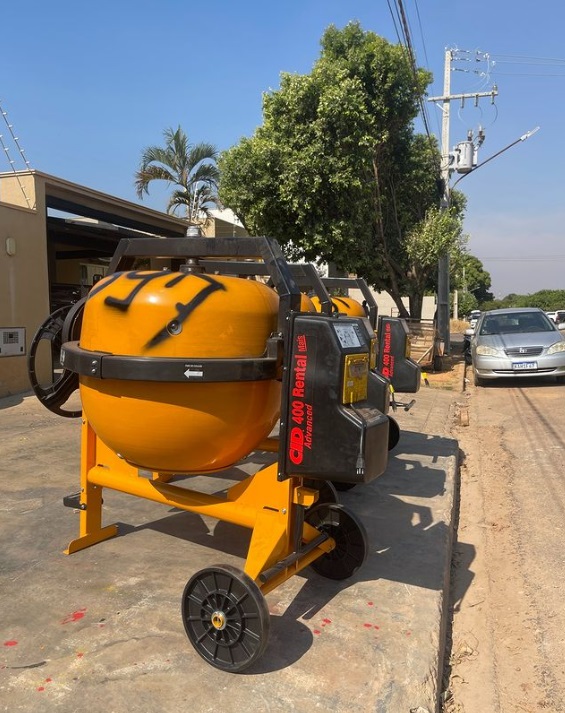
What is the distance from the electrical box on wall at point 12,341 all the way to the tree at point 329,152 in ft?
19.5

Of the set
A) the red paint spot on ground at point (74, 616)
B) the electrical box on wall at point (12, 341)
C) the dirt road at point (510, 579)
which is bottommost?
the dirt road at point (510, 579)

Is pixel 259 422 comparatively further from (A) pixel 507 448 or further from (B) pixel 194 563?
(A) pixel 507 448

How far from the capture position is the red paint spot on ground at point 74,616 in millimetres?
2613

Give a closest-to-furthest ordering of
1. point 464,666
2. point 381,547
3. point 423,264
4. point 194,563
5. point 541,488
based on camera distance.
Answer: point 464,666
point 194,563
point 381,547
point 541,488
point 423,264

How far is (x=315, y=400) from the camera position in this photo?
2.31 meters

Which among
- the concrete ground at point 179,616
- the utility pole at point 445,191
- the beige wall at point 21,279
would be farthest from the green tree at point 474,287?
the concrete ground at point 179,616

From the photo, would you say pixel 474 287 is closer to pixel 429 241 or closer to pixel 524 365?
pixel 429 241

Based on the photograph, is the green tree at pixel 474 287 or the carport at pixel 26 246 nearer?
the carport at pixel 26 246

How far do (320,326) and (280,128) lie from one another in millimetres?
11517

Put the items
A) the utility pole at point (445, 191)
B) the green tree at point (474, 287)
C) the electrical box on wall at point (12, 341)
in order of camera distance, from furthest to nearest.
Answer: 1. the green tree at point (474, 287)
2. the utility pole at point (445, 191)
3. the electrical box on wall at point (12, 341)

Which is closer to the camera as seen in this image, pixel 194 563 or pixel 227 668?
pixel 227 668

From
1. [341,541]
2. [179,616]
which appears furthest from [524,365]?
[179,616]

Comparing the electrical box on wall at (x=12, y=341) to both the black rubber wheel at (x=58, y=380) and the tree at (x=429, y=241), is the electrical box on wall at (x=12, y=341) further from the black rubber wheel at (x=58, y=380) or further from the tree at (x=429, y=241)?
the tree at (x=429, y=241)

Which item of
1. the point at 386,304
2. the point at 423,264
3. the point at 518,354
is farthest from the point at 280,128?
Answer: the point at 386,304
